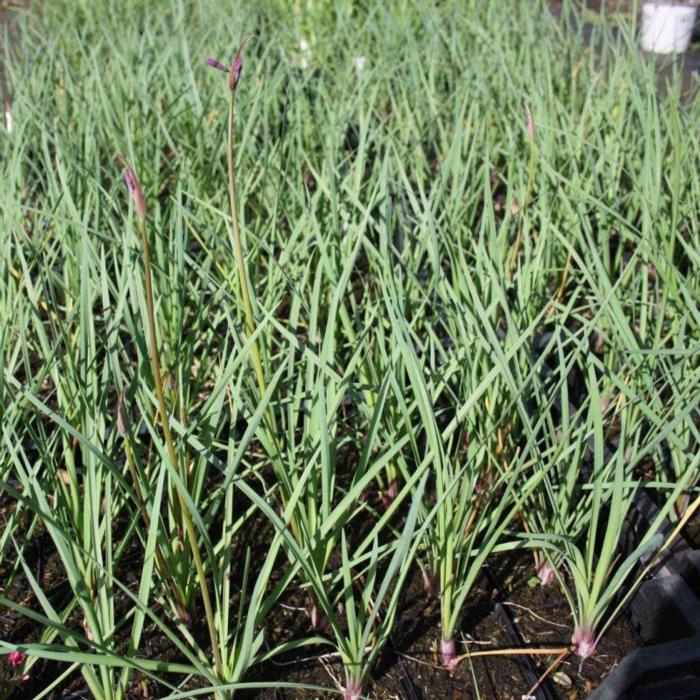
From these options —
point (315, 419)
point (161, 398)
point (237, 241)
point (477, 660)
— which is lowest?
point (477, 660)

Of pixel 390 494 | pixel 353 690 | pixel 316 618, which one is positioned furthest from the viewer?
pixel 390 494

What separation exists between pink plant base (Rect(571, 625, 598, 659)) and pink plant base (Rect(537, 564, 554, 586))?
4.3 inches

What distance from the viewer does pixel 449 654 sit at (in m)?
1.06

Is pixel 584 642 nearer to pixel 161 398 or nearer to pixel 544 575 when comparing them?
pixel 544 575

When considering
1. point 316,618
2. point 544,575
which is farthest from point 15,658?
point 544,575

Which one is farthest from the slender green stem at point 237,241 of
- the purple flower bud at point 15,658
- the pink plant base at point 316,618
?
the purple flower bud at point 15,658

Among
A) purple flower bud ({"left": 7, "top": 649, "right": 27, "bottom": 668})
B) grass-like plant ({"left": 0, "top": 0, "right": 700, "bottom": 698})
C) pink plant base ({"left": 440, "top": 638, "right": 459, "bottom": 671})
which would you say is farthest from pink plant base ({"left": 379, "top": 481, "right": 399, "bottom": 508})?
purple flower bud ({"left": 7, "top": 649, "right": 27, "bottom": 668})

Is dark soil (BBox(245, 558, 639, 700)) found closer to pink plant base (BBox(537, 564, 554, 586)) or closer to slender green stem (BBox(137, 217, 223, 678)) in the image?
pink plant base (BBox(537, 564, 554, 586))

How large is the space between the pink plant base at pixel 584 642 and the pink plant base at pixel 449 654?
0.16m

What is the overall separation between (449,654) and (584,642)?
17 cm

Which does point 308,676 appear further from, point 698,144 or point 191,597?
point 698,144

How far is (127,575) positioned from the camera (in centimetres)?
118

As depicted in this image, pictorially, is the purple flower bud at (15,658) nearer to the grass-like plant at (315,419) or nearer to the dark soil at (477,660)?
the grass-like plant at (315,419)

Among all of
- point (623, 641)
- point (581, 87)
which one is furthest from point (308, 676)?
Answer: point (581, 87)
